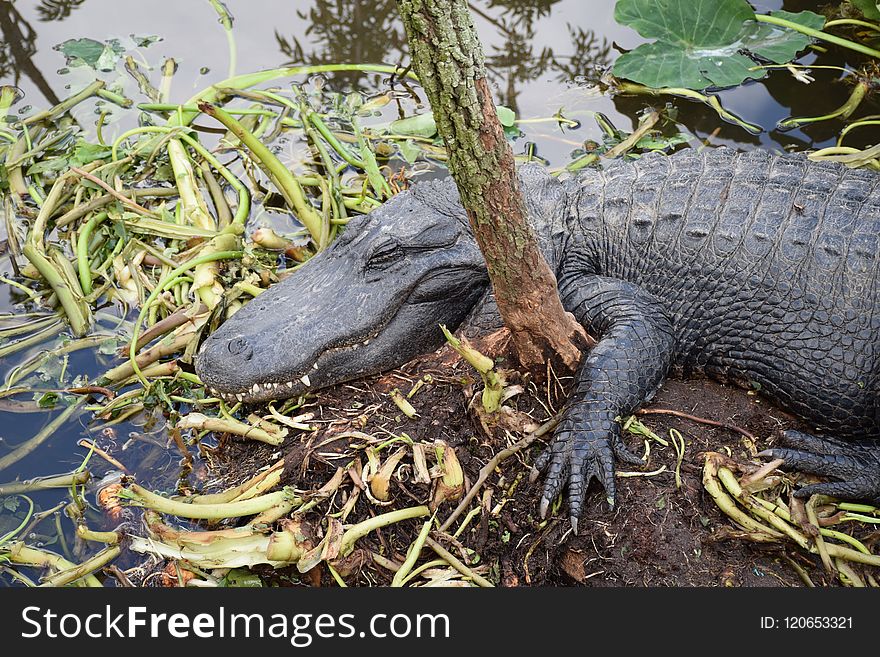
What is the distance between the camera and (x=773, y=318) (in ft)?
11.8

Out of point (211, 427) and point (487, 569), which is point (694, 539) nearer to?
point (487, 569)

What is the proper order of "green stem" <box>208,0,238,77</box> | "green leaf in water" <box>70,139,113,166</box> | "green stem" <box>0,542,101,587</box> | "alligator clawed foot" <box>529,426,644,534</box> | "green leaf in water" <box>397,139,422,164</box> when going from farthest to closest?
1. "green stem" <box>208,0,238,77</box>
2. "green leaf in water" <box>397,139,422,164</box>
3. "green leaf in water" <box>70,139,113,166</box>
4. "green stem" <box>0,542,101,587</box>
5. "alligator clawed foot" <box>529,426,644,534</box>

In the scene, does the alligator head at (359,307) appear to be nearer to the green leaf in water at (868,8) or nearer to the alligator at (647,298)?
Result: the alligator at (647,298)

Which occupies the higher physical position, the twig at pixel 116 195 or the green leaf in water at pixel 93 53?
the green leaf in water at pixel 93 53

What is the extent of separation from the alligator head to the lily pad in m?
2.15

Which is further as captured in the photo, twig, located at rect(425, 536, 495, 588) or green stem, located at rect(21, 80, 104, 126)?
green stem, located at rect(21, 80, 104, 126)

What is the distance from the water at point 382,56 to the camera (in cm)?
547

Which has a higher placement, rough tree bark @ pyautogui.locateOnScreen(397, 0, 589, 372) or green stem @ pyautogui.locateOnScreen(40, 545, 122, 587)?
rough tree bark @ pyautogui.locateOnScreen(397, 0, 589, 372)

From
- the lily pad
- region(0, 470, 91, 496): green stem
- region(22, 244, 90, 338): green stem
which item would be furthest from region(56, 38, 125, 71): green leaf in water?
the lily pad

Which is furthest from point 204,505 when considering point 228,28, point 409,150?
point 228,28

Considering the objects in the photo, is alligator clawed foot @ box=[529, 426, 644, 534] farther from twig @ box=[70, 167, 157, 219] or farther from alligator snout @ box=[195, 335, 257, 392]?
twig @ box=[70, 167, 157, 219]

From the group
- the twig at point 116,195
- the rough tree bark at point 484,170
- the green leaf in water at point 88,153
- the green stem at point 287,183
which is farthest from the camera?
the green leaf in water at point 88,153

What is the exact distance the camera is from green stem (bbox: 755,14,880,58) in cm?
544

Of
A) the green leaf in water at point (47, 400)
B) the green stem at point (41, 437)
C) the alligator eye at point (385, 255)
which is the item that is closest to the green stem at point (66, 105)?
the green leaf in water at point (47, 400)
